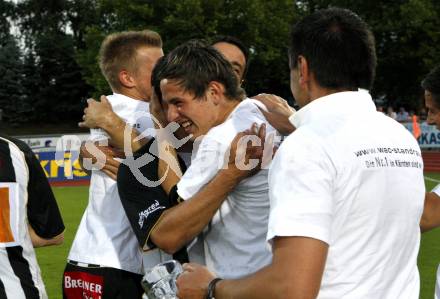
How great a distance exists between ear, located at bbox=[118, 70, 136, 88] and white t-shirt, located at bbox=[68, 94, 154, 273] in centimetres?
10

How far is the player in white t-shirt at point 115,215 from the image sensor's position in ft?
12.1

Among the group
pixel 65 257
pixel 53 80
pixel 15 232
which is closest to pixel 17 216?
pixel 15 232

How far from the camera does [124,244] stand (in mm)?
3682

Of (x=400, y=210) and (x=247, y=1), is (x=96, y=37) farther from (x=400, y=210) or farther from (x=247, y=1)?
(x=400, y=210)

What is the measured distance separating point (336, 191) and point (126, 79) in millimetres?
2060

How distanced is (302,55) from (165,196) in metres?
0.95

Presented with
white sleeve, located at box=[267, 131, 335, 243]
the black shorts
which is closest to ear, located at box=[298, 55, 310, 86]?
white sleeve, located at box=[267, 131, 335, 243]

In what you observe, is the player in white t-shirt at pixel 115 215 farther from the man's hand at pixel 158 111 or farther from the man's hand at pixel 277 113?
the man's hand at pixel 277 113

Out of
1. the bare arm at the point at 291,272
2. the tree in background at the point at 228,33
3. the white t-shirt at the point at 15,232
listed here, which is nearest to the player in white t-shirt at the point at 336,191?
the bare arm at the point at 291,272

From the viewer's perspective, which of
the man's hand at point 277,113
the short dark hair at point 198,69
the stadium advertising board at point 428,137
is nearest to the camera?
the short dark hair at point 198,69

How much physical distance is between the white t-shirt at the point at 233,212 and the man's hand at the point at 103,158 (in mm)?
1074

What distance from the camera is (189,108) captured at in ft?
9.17

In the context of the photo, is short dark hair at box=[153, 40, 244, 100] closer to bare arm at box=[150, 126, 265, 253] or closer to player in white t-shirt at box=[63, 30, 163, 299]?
bare arm at box=[150, 126, 265, 253]

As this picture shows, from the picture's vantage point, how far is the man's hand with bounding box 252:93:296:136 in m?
3.02
